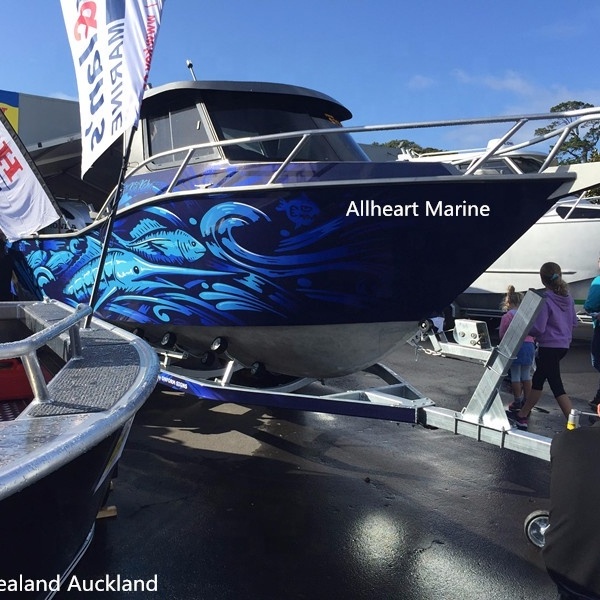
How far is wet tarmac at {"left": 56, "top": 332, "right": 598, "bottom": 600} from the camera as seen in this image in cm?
275

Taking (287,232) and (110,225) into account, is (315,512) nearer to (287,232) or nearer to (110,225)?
(287,232)

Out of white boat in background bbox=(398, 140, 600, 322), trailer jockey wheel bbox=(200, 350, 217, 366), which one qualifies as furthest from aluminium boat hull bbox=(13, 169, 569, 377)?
white boat in background bbox=(398, 140, 600, 322)

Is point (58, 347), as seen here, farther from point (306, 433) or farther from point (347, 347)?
point (306, 433)

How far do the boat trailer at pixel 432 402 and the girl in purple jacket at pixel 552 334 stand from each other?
0.67m

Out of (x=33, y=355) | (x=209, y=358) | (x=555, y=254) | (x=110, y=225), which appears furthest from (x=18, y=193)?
(x=555, y=254)

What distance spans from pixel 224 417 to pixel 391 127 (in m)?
3.17

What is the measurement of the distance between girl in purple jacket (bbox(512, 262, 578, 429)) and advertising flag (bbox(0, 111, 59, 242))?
14.9 feet

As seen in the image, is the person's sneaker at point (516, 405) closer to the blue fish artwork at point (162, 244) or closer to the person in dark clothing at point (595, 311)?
the person in dark clothing at point (595, 311)

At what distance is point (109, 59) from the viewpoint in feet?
10.9

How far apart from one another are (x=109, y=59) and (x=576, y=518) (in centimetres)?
347

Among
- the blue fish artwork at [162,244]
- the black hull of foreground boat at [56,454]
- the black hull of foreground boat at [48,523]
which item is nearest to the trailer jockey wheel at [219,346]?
the blue fish artwork at [162,244]

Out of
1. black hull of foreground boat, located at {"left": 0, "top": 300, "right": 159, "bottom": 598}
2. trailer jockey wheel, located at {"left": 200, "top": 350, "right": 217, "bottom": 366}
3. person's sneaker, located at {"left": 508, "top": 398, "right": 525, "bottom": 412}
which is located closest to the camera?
black hull of foreground boat, located at {"left": 0, "top": 300, "right": 159, "bottom": 598}

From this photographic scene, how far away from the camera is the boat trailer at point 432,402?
10.2ft

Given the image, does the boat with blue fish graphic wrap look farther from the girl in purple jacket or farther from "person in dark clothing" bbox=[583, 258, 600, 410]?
"person in dark clothing" bbox=[583, 258, 600, 410]
